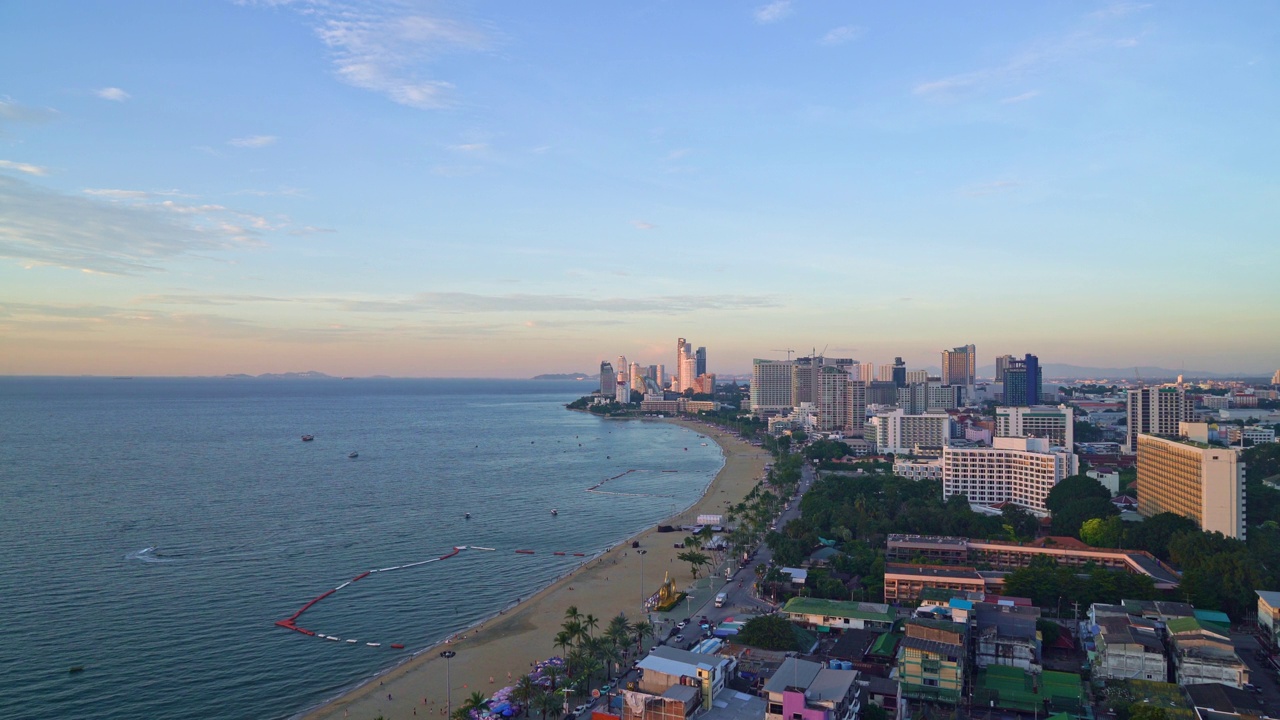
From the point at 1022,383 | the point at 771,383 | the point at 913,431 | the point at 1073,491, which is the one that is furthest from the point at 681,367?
the point at 1073,491

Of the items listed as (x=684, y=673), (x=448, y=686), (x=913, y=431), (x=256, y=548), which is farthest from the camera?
(x=913, y=431)

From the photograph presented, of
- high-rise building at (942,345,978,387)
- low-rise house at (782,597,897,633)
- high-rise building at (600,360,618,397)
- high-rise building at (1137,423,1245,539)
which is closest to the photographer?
low-rise house at (782,597,897,633)

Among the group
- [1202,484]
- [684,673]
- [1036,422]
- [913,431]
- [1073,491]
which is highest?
[1036,422]

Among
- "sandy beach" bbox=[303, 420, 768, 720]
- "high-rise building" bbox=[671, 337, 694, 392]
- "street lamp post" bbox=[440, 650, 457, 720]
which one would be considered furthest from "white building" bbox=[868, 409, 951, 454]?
"high-rise building" bbox=[671, 337, 694, 392]

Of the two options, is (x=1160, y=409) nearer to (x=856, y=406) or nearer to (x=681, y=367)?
(x=856, y=406)

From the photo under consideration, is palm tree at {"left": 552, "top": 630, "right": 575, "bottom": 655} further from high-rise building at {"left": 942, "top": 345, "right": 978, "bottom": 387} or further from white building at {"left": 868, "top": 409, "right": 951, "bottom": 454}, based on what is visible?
high-rise building at {"left": 942, "top": 345, "right": 978, "bottom": 387}

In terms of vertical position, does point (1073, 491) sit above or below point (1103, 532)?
above

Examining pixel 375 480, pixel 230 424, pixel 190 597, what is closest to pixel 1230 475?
pixel 190 597
